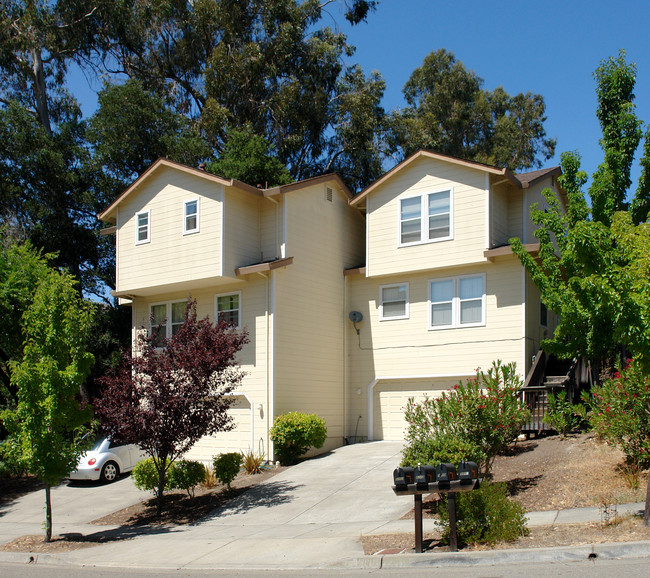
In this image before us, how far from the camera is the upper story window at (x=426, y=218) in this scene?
20094 millimetres

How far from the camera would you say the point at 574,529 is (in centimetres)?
973

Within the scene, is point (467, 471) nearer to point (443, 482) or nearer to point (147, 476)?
point (443, 482)

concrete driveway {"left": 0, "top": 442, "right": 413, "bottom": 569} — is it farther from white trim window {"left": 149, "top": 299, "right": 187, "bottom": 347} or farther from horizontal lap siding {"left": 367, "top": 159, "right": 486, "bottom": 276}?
horizontal lap siding {"left": 367, "top": 159, "right": 486, "bottom": 276}

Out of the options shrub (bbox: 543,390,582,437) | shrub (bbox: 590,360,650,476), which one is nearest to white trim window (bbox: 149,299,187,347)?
shrub (bbox: 543,390,582,437)

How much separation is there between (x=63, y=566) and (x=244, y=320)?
9598 mm

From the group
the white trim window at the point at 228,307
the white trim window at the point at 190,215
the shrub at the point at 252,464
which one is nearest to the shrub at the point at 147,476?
the shrub at the point at 252,464

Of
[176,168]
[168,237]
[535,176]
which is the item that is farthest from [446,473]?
[176,168]

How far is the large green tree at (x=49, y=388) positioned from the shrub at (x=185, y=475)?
2759 millimetres

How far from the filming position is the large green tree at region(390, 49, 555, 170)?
41.7 metres

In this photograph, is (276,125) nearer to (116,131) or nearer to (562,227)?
(116,131)

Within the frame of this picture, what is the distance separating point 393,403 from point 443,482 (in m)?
11.9

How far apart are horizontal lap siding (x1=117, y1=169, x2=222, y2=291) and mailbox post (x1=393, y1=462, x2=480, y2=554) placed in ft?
36.9

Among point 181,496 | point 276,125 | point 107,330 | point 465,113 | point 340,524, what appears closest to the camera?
point 340,524

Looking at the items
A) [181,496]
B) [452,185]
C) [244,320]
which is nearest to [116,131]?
[244,320]
